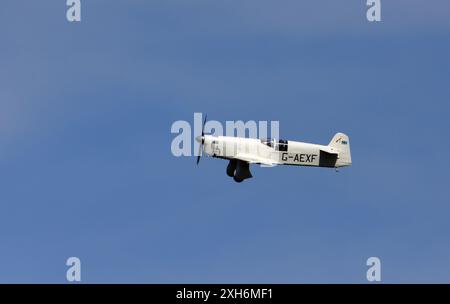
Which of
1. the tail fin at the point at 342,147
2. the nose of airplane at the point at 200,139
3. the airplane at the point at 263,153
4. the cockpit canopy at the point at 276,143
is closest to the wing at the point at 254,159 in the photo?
the airplane at the point at 263,153

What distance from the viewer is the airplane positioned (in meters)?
97.4

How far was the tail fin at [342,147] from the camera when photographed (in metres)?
101

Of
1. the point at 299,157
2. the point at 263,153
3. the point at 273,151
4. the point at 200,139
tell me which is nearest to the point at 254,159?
the point at 263,153

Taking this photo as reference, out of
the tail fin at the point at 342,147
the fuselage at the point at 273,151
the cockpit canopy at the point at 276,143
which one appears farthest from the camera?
the tail fin at the point at 342,147

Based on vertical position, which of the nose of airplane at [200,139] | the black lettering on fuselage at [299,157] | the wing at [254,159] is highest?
the nose of airplane at [200,139]

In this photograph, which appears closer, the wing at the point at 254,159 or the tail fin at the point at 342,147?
the wing at the point at 254,159

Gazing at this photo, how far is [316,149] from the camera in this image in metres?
99.9

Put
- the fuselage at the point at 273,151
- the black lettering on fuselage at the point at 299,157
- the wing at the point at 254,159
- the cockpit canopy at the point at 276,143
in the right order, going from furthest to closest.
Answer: the black lettering on fuselage at the point at 299,157
the cockpit canopy at the point at 276,143
the fuselage at the point at 273,151
the wing at the point at 254,159

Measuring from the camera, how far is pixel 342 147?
10138cm

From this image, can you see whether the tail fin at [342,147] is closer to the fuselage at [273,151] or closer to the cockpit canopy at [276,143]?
the fuselage at [273,151]

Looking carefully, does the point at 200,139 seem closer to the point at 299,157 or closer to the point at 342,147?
the point at 299,157
